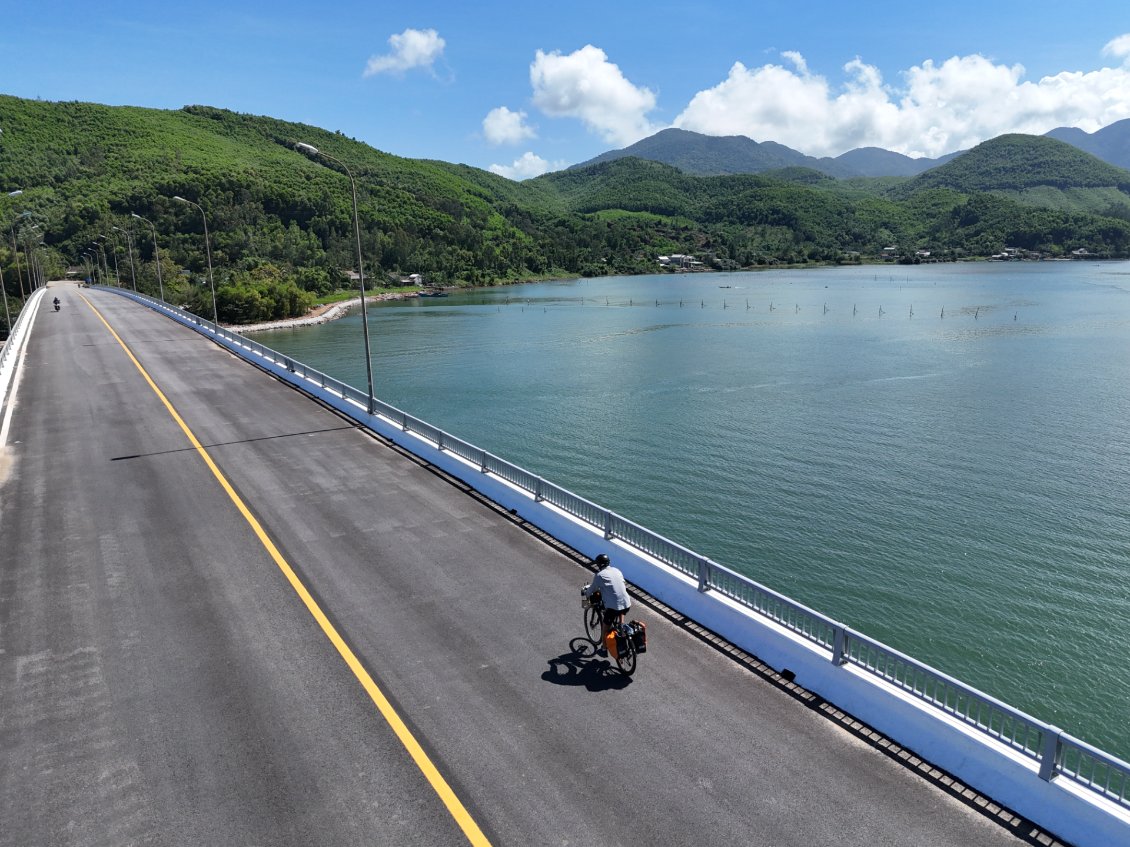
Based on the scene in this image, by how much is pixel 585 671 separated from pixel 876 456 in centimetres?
3083

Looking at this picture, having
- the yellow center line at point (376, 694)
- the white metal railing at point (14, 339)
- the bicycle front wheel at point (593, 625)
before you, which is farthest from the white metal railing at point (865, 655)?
the white metal railing at point (14, 339)

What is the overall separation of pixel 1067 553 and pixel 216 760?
28.0m

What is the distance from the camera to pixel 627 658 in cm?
1148

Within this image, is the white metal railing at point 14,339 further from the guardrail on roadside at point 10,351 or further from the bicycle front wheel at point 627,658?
the bicycle front wheel at point 627,658

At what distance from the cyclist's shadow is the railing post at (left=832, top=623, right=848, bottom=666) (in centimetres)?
323

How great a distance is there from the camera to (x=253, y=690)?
11.1 m

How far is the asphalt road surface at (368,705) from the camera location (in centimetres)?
857

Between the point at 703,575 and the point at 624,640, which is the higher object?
the point at 703,575

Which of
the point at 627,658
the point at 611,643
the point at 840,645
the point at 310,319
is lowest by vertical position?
the point at 627,658

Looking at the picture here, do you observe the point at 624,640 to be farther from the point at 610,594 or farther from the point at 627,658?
the point at 610,594

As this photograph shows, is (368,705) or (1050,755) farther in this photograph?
(368,705)

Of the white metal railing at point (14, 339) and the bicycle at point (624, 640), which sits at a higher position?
the white metal railing at point (14, 339)

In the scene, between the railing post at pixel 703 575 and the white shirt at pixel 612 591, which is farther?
the railing post at pixel 703 575

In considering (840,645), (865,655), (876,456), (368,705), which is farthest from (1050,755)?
(876,456)
